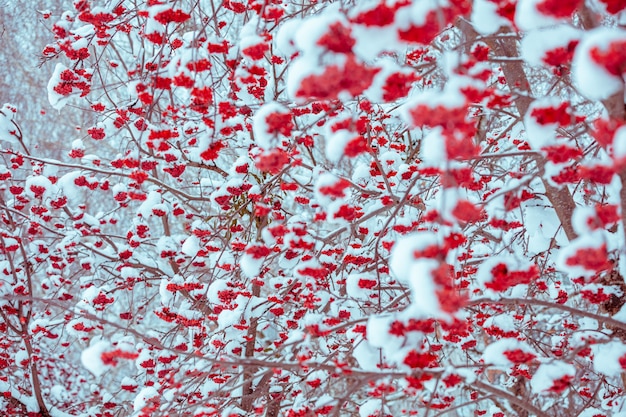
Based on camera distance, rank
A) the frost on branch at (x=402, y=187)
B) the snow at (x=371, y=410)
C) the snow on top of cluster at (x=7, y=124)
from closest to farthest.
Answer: the frost on branch at (x=402, y=187), the snow at (x=371, y=410), the snow on top of cluster at (x=7, y=124)

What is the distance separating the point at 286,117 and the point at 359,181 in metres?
2.46

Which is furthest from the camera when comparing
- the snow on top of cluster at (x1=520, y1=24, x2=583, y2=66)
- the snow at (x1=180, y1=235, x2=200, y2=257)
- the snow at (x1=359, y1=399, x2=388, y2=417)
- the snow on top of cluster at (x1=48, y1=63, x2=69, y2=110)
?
the snow at (x1=180, y1=235, x2=200, y2=257)

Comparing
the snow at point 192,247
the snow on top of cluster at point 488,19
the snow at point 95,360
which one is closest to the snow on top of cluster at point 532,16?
the snow on top of cluster at point 488,19

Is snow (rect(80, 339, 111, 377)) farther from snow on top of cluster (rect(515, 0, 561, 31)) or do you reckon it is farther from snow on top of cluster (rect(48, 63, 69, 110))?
snow on top of cluster (rect(48, 63, 69, 110))

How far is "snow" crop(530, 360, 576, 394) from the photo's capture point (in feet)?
6.25

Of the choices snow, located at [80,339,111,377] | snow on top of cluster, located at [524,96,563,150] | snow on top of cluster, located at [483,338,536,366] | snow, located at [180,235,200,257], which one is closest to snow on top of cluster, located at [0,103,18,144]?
snow, located at [180,235,200,257]

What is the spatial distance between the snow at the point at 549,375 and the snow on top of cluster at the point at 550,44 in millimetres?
1006

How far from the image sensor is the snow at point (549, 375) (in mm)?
1906

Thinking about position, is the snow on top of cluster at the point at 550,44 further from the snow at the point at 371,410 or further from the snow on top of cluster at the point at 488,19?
the snow at the point at 371,410

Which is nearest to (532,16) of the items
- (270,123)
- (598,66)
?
(598,66)

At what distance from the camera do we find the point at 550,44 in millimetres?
1506

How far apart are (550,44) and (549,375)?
1.06m

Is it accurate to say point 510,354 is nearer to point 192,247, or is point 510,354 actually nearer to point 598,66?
point 598,66

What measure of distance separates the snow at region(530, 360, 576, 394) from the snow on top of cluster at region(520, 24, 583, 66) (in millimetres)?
1006
